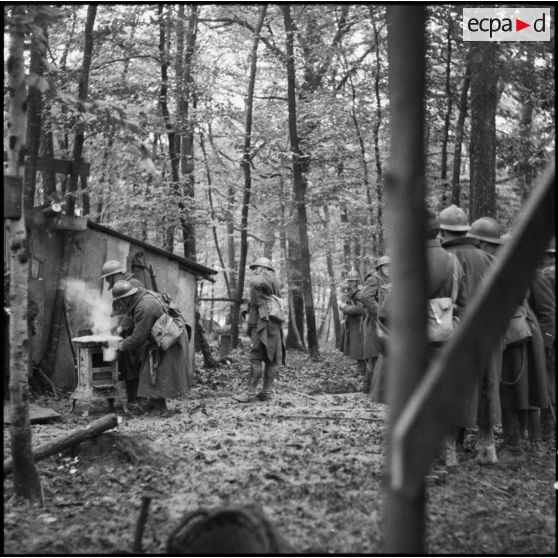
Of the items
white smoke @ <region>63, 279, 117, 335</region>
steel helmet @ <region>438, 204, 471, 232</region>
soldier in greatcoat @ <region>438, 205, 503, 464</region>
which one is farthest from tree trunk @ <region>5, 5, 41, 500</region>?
white smoke @ <region>63, 279, 117, 335</region>

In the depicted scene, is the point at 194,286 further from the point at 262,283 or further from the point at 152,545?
the point at 152,545

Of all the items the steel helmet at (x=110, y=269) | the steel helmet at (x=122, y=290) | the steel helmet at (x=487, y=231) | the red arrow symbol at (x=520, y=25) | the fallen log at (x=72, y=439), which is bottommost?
the fallen log at (x=72, y=439)

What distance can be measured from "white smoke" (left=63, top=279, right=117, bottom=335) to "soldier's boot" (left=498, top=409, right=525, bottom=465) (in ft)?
25.9

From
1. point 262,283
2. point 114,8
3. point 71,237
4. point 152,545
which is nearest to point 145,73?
point 114,8

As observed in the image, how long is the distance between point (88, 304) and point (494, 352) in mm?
8715

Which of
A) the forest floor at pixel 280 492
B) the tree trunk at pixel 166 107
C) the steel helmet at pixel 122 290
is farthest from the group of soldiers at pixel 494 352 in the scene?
the tree trunk at pixel 166 107

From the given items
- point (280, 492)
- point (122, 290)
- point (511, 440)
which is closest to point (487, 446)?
point (511, 440)

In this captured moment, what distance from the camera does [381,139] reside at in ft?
74.0

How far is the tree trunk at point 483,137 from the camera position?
12.1 meters

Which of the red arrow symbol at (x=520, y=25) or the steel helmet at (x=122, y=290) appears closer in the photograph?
the steel helmet at (x=122, y=290)

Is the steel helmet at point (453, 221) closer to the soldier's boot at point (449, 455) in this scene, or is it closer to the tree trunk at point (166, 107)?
the soldier's boot at point (449, 455)

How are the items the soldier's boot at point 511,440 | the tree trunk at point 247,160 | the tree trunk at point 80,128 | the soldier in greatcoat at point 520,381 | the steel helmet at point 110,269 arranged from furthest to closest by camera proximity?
the tree trunk at point 247,160 < the tree trunk at point 80,128 < the steel helmet at point 110,269 < the soldier in greatcoat at point 520,381 < the soldier's boot at point 511,440

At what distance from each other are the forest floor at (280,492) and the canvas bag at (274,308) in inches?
119

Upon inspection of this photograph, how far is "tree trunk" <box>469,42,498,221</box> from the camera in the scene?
12062 millimetres
